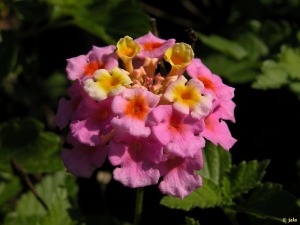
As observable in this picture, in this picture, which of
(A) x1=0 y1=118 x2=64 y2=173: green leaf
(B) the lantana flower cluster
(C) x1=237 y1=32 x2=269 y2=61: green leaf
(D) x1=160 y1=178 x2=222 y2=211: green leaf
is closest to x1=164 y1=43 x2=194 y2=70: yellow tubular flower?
(B) the lantana flower cluster

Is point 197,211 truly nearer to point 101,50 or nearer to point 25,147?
point 25,147

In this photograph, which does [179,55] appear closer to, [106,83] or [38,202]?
[106,83]

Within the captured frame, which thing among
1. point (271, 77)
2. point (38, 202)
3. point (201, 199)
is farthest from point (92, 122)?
point (271, 77)

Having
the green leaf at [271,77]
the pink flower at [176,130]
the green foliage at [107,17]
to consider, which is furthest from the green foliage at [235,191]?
the green foliage at [107,17]

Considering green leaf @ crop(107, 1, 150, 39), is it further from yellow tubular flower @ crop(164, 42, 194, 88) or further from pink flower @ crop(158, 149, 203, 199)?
pink flower @ crop(158, 149, 203, 199)

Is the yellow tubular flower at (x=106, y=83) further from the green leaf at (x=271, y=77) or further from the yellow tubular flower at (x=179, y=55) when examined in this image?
the green leaf at (x=271, y=77)
